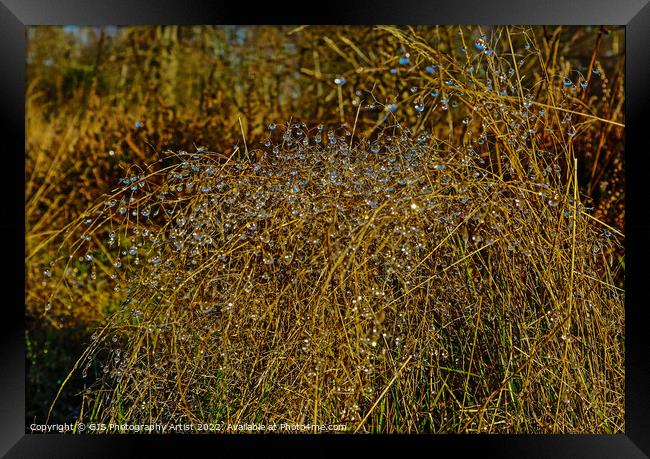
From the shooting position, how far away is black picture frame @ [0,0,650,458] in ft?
6.89

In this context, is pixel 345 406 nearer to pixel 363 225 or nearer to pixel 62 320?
pixel 363 225

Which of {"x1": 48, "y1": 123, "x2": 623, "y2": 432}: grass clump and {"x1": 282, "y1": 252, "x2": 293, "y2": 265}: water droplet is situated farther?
{"x1": 48, "y1": 123, "x2": 623, "y2": 432}: grass clump

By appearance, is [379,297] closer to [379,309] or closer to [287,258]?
[379,309]

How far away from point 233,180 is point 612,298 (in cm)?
136

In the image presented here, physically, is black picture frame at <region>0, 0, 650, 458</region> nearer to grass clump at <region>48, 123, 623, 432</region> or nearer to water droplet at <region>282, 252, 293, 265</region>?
grass clump at <region>48, 123, 623, 432</region>

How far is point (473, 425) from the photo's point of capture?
219 centimetres

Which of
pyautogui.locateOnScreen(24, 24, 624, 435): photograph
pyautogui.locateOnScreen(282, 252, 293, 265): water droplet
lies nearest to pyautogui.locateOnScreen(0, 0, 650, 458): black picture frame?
pyautogui.locateOnScreen(24, 24, 624, 435): photograph

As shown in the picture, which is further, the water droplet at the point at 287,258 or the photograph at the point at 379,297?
the photograph at the point at 379,297
